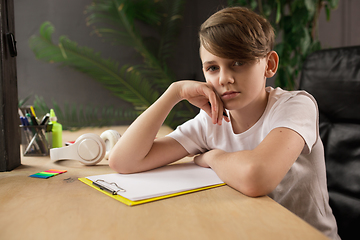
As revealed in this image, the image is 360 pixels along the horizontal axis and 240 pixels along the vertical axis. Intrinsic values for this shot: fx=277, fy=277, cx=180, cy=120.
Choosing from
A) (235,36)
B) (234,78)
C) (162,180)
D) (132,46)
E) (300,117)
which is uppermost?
(132,46)

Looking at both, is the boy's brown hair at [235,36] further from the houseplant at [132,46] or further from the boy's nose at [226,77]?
the houseplant at [132,46]

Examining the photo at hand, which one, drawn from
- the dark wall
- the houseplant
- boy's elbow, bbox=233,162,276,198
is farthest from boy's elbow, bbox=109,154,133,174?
the dark wall

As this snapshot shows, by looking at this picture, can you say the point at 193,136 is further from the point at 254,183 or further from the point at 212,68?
the point at 254,183

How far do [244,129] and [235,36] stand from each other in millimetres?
320

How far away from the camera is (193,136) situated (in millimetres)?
955

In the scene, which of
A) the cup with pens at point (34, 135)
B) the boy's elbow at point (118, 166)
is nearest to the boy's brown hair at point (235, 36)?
the boy's elbow at point (118, 166)

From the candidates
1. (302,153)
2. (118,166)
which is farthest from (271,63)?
(118,166)

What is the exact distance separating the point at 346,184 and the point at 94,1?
7.31 feet

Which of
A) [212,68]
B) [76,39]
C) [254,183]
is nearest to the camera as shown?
[254,183]

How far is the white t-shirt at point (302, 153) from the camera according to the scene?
2.45ft

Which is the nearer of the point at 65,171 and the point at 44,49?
the point at 65,171

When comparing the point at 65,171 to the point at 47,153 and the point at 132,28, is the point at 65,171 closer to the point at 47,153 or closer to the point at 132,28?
the point at 47,153

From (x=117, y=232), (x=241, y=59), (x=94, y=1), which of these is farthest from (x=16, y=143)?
(x=94, y=1)

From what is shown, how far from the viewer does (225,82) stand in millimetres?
770
